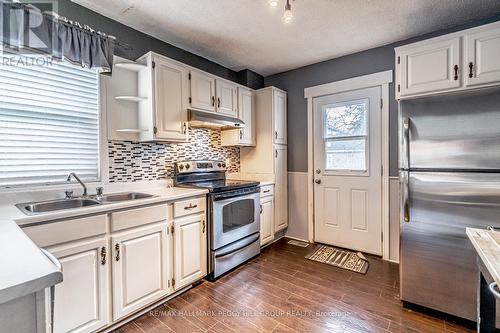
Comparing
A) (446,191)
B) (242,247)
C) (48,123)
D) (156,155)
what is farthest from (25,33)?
(446,191)

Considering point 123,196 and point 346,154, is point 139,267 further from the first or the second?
point 346,154

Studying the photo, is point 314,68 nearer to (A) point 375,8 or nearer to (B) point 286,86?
(B) point 286,86

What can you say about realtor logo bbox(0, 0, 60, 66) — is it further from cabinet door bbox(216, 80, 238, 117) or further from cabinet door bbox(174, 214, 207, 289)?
cabinet door bbox(174, 214, 207, 289)

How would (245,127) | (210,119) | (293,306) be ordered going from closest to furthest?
(293,306)
(210,119)
(245,127)

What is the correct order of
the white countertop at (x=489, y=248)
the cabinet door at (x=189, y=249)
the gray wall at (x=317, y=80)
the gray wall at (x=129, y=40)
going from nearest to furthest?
the white countertop at (x=489, y=248) < the gray wall at (x=129, y=40) < the cabinet door at (x=189, y=249) < the gray wall at (x=317, y=80)

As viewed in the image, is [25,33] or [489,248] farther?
[25,33]

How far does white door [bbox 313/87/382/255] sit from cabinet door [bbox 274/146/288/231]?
44cm

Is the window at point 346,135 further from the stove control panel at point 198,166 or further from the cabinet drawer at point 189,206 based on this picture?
the cabinet drawer at point 189,206

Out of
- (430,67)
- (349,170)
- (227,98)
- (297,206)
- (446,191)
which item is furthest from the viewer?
(297,206)

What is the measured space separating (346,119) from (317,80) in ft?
2.27

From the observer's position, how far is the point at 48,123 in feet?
6.20

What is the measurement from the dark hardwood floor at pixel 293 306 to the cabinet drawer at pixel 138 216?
734 mm

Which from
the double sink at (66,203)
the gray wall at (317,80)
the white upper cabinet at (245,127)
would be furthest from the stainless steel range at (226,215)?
the gray wall at (317,80)

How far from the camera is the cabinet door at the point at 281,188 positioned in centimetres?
337
